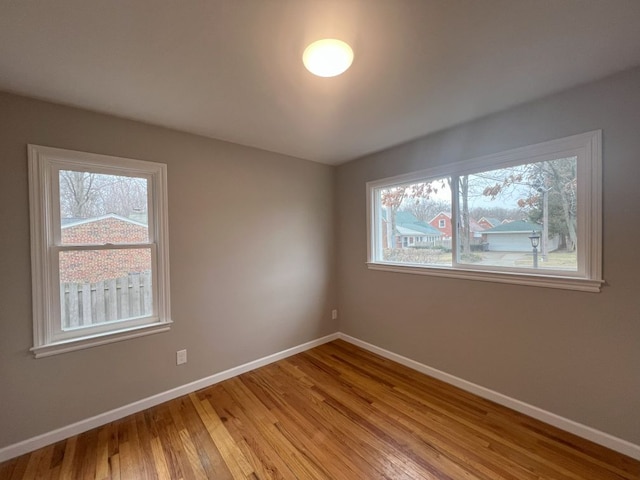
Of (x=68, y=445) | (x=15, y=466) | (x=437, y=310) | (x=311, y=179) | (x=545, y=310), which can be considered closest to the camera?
(x=15, y=466)

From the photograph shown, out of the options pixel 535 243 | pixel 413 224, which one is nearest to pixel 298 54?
pixel 413 224

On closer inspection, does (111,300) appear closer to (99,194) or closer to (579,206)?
(99,194)

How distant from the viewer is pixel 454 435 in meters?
1.87

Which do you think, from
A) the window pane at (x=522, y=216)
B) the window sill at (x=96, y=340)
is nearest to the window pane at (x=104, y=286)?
the window sill at (x=96, y=340)

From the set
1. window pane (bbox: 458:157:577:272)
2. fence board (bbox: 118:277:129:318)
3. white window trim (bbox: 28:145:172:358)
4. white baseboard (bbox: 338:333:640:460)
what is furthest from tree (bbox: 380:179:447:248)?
fence board (bbox: 118:277:129:318)

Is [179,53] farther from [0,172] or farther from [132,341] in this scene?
[132,341]

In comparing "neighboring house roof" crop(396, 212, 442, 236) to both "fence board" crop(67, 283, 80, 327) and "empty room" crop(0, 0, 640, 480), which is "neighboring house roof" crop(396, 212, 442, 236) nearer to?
"empty room" crop(0, 0, 640, 480)

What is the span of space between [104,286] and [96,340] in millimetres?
402

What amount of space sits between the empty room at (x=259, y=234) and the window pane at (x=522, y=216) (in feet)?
0.05

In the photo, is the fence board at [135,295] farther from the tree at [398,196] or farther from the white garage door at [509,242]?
the white garage door at [509,242]

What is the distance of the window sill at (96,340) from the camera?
1839mm

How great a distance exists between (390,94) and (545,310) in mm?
1955

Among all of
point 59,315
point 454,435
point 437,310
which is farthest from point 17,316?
point 437,310

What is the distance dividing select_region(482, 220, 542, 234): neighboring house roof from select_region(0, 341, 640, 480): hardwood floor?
1.44m
